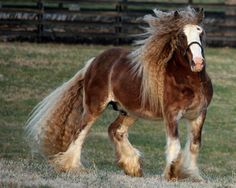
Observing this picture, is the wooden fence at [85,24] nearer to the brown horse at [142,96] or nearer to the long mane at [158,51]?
the brown horse at [142,96]

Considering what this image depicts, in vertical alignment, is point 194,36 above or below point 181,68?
above

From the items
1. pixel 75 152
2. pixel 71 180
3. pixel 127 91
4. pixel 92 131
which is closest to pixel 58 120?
pixel 75 152

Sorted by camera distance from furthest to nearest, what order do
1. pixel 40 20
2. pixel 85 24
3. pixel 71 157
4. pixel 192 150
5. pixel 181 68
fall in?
1. pixel 85 24
2. pixel 40 20
3. pixel 71 157
4. pixel 192 150
5. pixel 181 68

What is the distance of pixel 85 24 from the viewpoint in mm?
30203

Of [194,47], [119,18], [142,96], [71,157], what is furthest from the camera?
[119,18]

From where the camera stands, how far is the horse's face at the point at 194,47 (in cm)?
1098

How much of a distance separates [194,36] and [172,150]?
1.36 m

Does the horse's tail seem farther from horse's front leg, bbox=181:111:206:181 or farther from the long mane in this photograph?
horse's front leg, bbox=181:111:206:181

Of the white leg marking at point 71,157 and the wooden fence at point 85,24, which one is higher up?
the white leg marking at point 71,157

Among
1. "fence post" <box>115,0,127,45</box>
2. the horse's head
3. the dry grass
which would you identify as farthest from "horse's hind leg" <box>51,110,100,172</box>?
"fence post" <box>115,0,127,45</box>

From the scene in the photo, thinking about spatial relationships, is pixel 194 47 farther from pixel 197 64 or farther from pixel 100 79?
pixel 100 79

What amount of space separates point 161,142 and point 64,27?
39.8ft

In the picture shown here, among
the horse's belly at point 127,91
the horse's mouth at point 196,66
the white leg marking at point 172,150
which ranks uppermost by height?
the horse's mouth at point 196,66

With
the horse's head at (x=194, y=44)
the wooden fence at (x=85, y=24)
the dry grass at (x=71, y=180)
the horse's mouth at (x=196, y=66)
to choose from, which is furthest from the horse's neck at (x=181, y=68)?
the wooden fence at (x=85, y=24)
